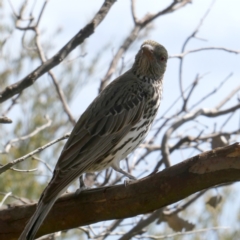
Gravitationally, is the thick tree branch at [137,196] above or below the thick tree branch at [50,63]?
below

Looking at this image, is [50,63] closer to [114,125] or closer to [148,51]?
[114,125]

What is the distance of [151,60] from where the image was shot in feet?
20.1

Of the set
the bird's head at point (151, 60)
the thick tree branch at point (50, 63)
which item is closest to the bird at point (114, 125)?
the bird's head at point (151, 60)

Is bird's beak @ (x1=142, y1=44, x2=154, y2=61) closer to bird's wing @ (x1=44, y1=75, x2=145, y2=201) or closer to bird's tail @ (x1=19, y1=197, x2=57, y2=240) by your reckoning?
bird's wing @ (x1=44, y1=75, x2=145, y2=201)

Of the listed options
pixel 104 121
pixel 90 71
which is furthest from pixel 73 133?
pixel 90 71

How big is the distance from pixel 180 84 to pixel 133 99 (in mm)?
846

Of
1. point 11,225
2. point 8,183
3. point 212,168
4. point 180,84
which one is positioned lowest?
point 212,168

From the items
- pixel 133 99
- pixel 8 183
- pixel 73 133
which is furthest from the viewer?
pixel 8 183

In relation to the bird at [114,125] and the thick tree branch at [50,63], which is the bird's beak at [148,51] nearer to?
the bird at [114,125]

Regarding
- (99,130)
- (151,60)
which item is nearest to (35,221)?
(99,130)

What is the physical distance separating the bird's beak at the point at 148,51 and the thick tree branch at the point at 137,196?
1837mm

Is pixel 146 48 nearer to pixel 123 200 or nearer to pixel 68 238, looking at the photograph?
pixel 123 200

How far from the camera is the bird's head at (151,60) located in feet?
20.0

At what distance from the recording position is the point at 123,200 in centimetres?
434
